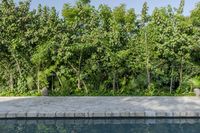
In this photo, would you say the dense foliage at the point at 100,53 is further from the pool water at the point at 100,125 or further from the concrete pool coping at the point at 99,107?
the pool water at the point at 100,125

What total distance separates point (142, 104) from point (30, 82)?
4873 millimetres

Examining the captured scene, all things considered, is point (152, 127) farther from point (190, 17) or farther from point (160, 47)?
point (190, 17)

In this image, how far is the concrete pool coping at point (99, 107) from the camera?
11.1 m

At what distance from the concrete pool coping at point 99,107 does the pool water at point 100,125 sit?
0.58 feet

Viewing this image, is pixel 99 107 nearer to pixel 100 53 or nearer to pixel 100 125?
pixel 100 125

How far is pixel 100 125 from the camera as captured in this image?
1051cm

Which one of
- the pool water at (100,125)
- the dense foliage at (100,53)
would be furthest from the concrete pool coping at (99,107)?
the dense foliage at (100,53)

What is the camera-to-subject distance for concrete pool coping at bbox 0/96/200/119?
11141 mm

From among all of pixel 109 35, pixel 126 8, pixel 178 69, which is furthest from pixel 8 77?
pixel 178 69

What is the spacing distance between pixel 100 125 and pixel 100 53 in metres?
5.77

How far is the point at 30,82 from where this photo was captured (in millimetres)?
15797

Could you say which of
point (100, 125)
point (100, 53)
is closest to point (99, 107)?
point (100, 125)

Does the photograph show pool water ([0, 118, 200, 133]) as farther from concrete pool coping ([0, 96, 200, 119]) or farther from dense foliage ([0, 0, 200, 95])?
dense foliage ([0, 0, 200, 95])

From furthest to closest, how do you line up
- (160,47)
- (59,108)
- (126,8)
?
1. (126,8)
2. (160,47)
3. (59,108)
